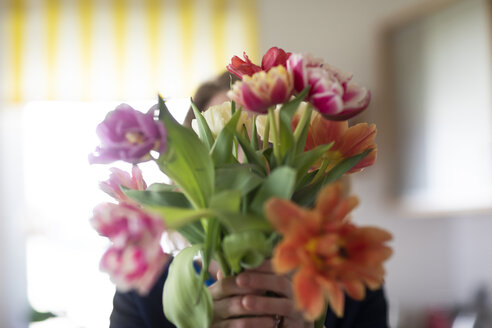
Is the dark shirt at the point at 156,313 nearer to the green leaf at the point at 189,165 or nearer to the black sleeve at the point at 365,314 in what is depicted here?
the black sleeve at the point at 365,314

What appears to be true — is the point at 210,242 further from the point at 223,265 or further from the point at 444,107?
the point at 444,107

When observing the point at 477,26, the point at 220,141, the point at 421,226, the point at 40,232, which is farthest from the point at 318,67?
the point at 40,232

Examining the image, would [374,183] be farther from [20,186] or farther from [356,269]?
[356,269]

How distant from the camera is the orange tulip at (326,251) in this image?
0.36 m

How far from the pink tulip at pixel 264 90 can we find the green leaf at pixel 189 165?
0.05 meters

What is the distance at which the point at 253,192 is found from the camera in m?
0.46

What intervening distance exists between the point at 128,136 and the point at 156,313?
89 cm

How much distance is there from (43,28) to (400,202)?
1.76m

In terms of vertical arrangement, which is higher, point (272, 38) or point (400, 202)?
point (272, 38)

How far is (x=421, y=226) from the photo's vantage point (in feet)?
8.36

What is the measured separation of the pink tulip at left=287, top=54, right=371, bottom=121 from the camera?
0.45 m

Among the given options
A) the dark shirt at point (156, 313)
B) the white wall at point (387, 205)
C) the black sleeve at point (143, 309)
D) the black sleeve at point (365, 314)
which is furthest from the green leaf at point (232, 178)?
the white wall at point (387, 205)

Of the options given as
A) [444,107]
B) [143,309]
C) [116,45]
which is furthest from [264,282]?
[116,45]

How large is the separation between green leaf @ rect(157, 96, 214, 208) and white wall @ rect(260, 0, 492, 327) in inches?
76.6
